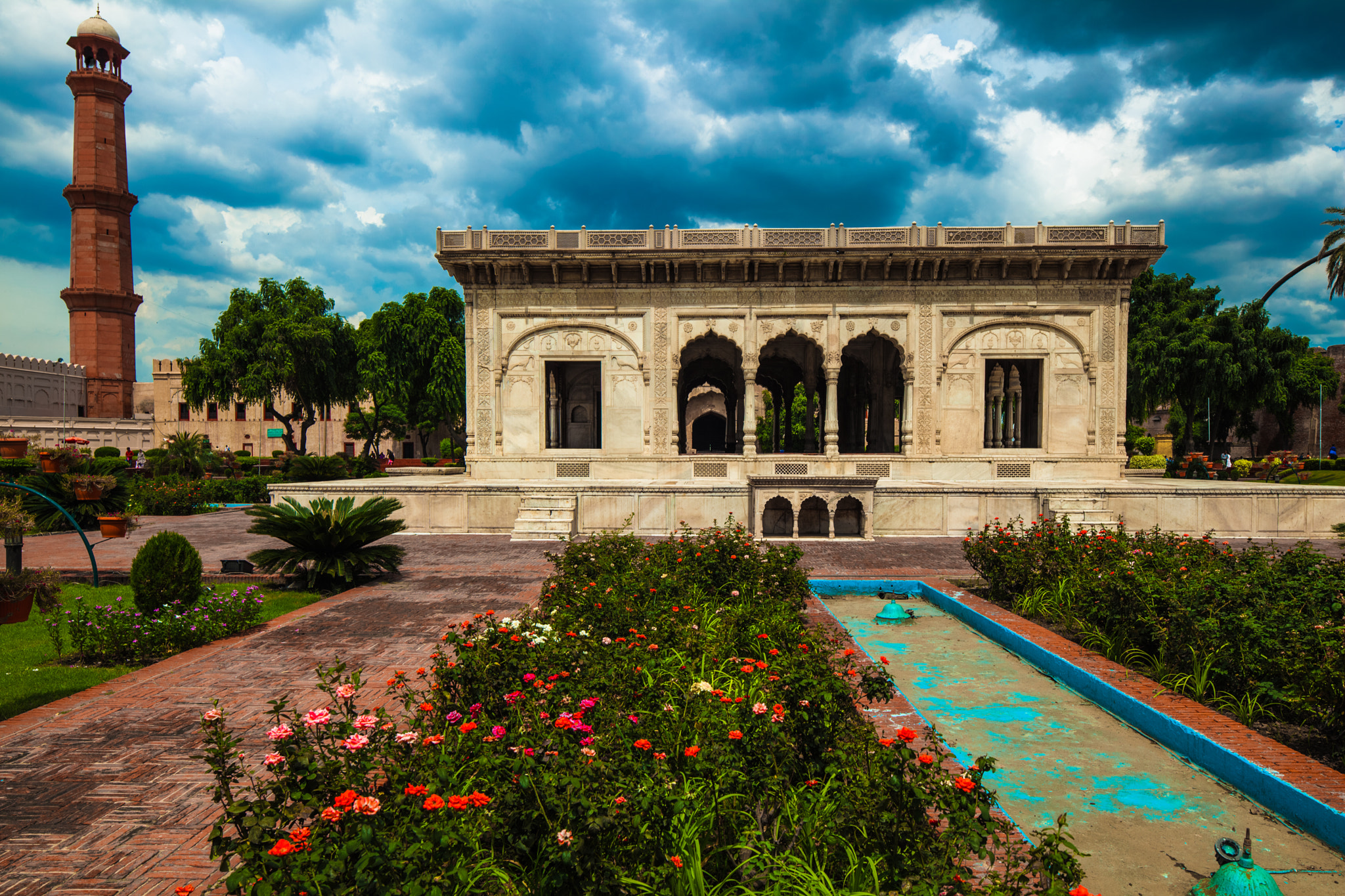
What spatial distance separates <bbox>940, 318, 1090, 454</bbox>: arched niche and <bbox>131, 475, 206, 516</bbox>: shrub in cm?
2166

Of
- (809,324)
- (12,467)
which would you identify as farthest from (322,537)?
(12,467)

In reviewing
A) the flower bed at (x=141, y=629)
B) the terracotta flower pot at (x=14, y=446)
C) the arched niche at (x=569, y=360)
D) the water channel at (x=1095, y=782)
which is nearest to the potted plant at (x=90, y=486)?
the terracotta flower pot at (x=14, y=446)

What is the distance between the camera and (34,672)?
575 cm

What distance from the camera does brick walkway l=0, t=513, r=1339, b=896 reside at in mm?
3139

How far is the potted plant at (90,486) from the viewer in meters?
10.3

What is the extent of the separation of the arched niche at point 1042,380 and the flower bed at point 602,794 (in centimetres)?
1551

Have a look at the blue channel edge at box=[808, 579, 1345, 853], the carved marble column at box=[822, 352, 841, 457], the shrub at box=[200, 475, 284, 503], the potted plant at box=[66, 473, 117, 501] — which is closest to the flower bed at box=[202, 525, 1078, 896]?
the blue channel edge at box=[808, 579, 1345, 853]

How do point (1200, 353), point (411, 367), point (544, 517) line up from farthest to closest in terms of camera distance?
1. point (411, 367)
2. point (1200, 353)
3. point (544, 517)

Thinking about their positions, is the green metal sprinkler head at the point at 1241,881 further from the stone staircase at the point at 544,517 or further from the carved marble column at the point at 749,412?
the carved marble column at the point at 749,412

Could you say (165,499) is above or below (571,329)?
below

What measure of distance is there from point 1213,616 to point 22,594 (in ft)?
30.5

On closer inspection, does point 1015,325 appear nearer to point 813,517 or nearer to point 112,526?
point 813,517

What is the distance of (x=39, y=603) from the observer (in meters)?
5.16

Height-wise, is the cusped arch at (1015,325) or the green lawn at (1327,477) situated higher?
the cusped arch at (1015,325)
